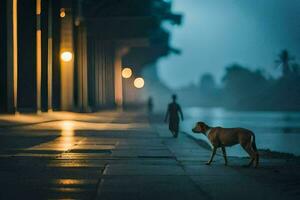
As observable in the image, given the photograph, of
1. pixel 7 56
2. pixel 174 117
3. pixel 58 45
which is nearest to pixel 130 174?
pixel 174 117

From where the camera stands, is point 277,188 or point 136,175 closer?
point 277,188

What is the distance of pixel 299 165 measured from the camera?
14.9 m

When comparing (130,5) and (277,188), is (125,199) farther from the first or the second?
(130,5)

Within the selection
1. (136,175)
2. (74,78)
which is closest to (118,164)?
(136,175)

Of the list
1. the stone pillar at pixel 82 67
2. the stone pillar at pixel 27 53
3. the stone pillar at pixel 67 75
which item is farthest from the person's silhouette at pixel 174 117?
the stone pillar at pixel 82 67

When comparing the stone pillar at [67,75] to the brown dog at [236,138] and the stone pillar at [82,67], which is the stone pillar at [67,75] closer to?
the stone pillar at [82,67]

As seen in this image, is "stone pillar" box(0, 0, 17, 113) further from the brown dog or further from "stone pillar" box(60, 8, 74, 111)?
the brown dog

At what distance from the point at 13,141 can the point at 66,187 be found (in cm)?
1026

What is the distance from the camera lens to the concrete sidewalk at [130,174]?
33.2 feet

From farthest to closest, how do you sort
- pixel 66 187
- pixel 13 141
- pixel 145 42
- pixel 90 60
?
pixel 145 42, pixel 90 60, pixel 13 141, pixel 66 187

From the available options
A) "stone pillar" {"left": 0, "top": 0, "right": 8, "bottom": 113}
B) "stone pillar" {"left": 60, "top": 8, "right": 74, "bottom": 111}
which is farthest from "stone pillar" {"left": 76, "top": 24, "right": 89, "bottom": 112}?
"stone pillar" {"left": 0, "top": 0, "right": 8, "bottom": 113}

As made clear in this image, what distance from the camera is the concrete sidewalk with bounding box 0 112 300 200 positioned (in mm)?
10117

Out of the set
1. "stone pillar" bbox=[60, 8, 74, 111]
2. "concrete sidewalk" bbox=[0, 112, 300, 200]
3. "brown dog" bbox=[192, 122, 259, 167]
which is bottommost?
"concrete sidewalk" bbox=[0, 112, 300, 200]

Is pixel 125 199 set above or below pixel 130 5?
below
